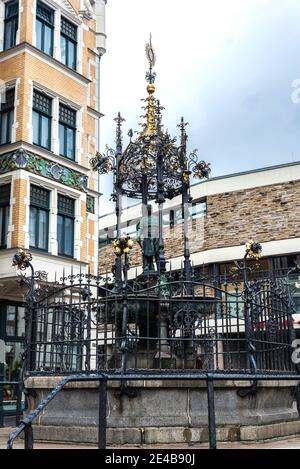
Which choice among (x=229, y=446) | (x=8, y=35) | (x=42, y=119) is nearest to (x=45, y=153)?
(x=42, y=119)

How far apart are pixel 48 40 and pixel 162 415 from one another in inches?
644

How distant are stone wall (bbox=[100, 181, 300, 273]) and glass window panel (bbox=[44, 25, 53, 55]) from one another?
13.9 meters

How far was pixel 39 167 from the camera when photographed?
1988 centimetres

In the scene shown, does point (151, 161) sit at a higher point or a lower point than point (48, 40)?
lower

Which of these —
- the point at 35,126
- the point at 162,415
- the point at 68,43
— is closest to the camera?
the point at 162,415

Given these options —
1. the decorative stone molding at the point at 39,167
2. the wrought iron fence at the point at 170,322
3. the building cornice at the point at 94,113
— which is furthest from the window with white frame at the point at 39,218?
the wrought iron fence at the point at 170,322

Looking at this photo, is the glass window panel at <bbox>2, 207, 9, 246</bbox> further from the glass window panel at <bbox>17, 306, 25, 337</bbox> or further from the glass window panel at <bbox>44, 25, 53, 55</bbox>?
the glass window panel at <bbox>44, 25, 53, 55</bbox>

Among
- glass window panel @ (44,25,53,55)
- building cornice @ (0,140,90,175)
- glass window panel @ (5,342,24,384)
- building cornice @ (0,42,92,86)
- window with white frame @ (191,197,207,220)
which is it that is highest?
glass window panel @ (44,25,53,55)

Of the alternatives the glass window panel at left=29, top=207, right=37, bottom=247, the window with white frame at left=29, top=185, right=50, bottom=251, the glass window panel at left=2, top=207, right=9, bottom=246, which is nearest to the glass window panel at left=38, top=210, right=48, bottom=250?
the window with white frame at left=29, top=185, right=50, bottom=251

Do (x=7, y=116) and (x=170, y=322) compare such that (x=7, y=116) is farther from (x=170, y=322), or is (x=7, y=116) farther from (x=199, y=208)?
(x=199, y=208)

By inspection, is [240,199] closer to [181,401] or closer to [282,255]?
[282,255]

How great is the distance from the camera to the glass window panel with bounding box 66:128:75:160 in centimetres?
2180
